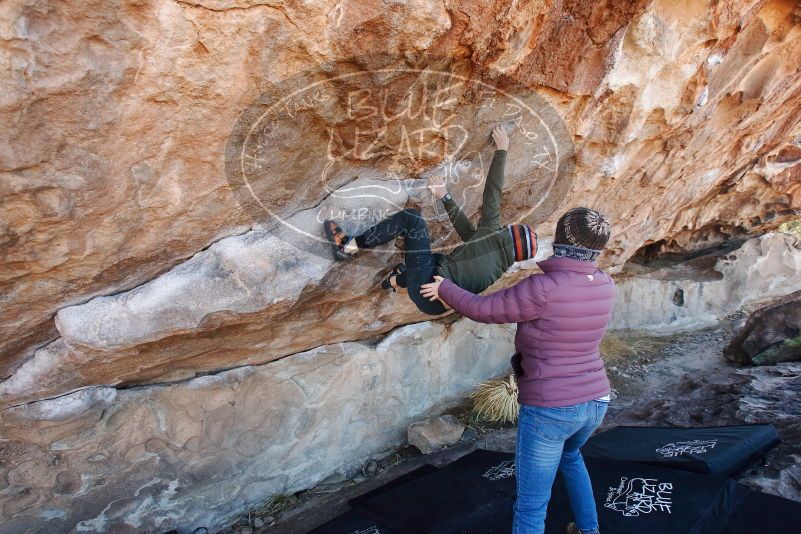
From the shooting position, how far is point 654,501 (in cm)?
284

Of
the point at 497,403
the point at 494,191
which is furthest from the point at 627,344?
the point at 494,191

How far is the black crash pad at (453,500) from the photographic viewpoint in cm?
301

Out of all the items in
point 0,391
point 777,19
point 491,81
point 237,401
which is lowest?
point 237,401

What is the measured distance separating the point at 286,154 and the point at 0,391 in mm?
1815

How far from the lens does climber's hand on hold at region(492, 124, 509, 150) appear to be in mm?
2748

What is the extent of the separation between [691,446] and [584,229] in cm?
219

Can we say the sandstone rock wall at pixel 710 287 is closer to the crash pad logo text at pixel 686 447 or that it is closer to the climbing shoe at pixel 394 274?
the crash pad logo text at pixel 686 447

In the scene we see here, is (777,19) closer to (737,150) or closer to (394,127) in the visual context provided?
(737,150)

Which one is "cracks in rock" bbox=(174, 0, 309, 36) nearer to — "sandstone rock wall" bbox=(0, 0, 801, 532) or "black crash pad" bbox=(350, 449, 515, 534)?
"sandstone rock wall" bbox=(0, 0, 801, 532)

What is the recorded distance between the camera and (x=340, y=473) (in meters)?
3.92

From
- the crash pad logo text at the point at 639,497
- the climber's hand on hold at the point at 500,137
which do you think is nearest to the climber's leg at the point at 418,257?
the climber's hand on hold at the point at 500,137

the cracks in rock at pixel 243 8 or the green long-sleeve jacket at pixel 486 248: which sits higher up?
the cracks in rock at pixel 243 8

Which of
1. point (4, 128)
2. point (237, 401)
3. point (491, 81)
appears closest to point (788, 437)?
point (491, 81)

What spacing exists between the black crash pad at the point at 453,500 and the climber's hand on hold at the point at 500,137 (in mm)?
2110
